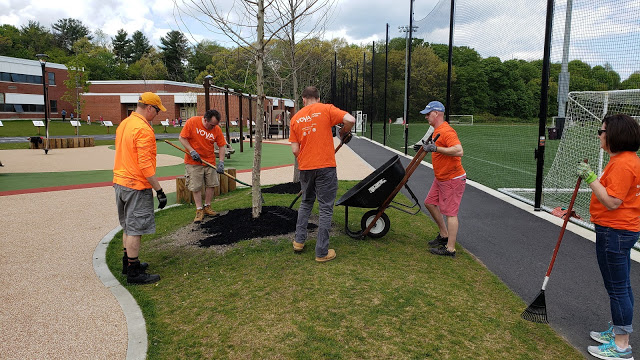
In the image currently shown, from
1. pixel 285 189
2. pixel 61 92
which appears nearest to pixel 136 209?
pixel 285 189

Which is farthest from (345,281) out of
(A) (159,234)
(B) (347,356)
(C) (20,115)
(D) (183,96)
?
(C) (20,115)

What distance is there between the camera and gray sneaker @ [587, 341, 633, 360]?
286 centimetres

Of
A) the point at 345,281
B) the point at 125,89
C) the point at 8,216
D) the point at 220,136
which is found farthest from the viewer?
the point at 125,89

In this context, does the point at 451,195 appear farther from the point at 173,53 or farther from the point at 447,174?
the point at 173,53

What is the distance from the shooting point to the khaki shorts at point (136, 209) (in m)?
4.09

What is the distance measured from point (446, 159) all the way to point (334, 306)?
2.20 meters

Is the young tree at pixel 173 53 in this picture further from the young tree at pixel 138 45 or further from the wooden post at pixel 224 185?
the wooden post at pixel 224 185

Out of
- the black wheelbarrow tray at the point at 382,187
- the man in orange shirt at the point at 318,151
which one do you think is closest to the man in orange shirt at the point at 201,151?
the man in orange shirt at the point at 318,151

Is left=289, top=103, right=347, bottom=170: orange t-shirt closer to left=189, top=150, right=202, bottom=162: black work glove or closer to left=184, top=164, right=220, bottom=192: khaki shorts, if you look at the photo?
left=189, top=150, right=202, bottom=162: black work glove

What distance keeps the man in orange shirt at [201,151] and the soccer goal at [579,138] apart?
19.3ft

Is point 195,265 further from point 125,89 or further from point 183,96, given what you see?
point 125,89

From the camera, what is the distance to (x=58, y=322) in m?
3.52

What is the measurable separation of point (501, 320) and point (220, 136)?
16.1ft

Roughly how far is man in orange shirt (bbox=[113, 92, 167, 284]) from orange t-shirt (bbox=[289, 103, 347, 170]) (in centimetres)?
146
